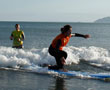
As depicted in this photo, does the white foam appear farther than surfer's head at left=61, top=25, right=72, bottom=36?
Yes

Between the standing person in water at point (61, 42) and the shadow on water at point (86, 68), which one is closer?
the standing person in water at point (61, 42)

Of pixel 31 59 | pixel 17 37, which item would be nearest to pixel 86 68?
pixel 31 59

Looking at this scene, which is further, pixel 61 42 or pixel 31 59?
pixel 31 59

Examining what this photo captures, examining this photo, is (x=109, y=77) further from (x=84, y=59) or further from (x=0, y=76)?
(x=84, y=59)

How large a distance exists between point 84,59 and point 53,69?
468 centimetres

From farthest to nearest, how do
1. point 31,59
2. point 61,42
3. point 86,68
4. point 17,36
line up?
point 31,59, point 17,36, point 86,68, point 61,42

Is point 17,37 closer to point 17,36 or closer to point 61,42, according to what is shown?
point 17,36

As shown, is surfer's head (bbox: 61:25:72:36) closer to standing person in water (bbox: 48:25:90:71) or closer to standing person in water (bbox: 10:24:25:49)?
standing person in water (bbox: 48:25:90:71)

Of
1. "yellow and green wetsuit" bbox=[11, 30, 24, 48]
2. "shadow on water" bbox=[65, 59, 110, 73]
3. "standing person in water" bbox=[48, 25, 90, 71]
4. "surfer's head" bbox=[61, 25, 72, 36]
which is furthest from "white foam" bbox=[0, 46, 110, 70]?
"surfer's head" bbox=[61, 25, 72, 36]

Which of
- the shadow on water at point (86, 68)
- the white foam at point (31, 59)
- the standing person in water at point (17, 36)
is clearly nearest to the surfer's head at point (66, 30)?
the shadow on water at point (86, 68)

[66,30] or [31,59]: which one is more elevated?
[66,30]

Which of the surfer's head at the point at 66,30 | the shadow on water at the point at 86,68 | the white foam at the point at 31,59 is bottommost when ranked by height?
the shadow on water at the point at 86,68

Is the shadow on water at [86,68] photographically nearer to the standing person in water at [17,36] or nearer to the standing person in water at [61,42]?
the standing person in water at [61,42]

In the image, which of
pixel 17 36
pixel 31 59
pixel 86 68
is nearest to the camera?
pixel 86 68
